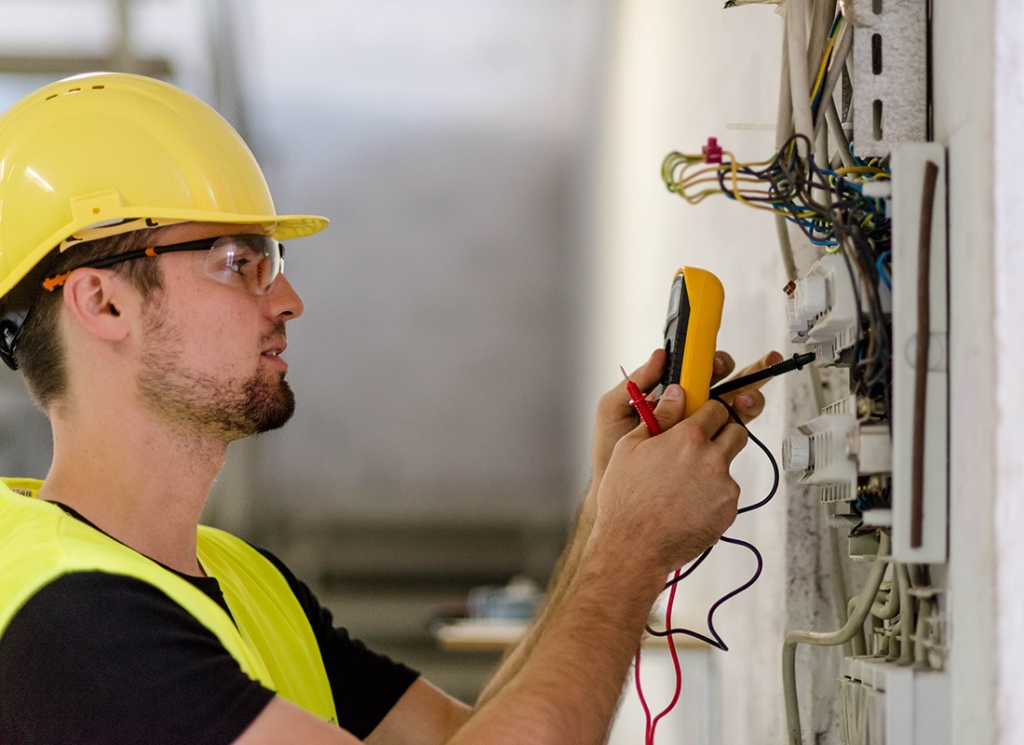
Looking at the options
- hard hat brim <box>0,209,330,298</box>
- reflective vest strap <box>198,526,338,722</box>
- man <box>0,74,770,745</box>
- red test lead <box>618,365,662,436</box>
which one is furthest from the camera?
reflective vest strap <box>198,526,338,722</box>

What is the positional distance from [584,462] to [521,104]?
7.49 ft

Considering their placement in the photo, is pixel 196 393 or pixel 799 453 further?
pixel 196 393

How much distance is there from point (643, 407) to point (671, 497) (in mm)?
121

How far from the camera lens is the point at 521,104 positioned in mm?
6012

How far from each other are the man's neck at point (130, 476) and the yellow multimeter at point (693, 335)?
596 mm

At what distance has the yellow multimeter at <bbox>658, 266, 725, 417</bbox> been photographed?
3.55 feet

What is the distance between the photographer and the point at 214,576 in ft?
4.41

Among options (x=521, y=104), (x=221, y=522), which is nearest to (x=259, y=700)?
(x=221, y=522)

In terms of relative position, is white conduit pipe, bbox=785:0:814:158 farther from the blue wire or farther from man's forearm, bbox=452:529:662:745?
man's forearm, bbox=452:529:662:745

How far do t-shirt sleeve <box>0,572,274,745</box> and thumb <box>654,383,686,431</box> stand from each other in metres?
0.47

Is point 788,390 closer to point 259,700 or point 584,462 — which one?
point 259,700

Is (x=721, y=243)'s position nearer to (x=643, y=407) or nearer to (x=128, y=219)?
(x=643, y=407)

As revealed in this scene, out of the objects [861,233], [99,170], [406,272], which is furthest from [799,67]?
[406,272]

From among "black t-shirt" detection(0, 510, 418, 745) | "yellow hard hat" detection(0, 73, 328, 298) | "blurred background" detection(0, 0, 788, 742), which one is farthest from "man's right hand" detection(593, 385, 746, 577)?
"blurred background" detection(0, 0, 788, 742)
